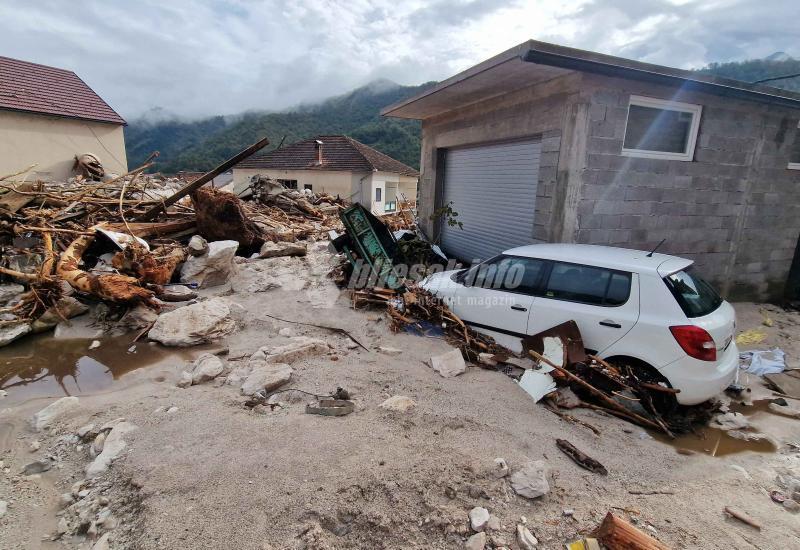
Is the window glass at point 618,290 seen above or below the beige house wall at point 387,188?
below

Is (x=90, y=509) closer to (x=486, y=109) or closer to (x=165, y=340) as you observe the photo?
(x=165, y=340)

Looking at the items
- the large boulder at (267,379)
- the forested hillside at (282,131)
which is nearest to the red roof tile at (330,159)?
the forested hillside at (282,131)

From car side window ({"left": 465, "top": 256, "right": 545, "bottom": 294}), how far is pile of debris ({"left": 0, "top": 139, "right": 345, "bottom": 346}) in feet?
15.6

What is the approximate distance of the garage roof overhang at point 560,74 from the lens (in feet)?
16.4

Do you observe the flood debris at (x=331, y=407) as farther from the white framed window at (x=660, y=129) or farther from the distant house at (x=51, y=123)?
the distant house at (x=51, y=123)

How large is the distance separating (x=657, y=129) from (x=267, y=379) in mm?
6829

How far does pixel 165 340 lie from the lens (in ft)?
16.0

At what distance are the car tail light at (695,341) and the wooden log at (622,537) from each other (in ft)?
6.30

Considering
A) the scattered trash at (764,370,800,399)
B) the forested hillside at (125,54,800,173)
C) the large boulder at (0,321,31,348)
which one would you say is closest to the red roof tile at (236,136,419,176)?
the forested hillside at (125,54,800,173)

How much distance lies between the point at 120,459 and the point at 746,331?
8344 mm

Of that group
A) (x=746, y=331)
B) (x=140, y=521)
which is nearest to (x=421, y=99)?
(x=746, y=331)

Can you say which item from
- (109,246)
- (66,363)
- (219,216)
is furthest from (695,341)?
(109,246)

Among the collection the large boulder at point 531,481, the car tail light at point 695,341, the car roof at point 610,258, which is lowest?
the large boulder at point 531,481

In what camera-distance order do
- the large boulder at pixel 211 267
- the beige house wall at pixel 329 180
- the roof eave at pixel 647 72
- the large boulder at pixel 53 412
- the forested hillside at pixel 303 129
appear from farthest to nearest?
the forested hillside at pixel 303 129 < the beige house wall at pixel 329 180 < the large boulder at pixel 211 267 < the roof eave at pixel 647 72 < the large boulder at pixel 53 412
